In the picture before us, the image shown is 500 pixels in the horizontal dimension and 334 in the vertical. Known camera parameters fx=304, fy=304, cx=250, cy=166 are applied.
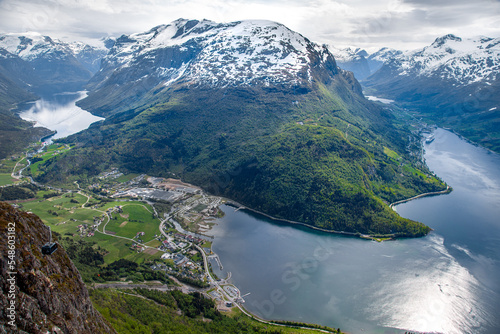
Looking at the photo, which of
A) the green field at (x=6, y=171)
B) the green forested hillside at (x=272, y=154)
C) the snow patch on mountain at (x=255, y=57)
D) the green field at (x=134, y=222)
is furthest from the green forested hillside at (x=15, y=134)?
the snow patch on mountain at (x=255, y=57)

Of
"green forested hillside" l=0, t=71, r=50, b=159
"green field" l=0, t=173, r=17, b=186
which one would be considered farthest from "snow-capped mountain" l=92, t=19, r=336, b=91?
"green field" l=0, t=173, r=17, b=186

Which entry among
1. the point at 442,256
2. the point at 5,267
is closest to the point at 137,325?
the point at 5,267

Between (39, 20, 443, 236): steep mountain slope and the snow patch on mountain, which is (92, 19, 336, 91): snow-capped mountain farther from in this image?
(39, 20, 443, 236): steep mountain slope

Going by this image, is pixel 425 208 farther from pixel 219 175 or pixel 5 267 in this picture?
pixel 5 267

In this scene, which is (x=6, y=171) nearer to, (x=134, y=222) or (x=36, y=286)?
(x=134, y=222)

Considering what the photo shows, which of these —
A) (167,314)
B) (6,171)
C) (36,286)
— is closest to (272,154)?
(167,314)

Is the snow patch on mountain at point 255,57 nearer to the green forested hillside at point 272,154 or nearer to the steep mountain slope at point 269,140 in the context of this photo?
the steep mountain slope at point 269,140

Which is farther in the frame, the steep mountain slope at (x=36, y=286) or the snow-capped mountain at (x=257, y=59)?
the snow-capped mountain at (x=257, y=59)
